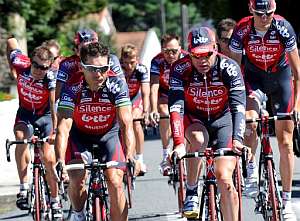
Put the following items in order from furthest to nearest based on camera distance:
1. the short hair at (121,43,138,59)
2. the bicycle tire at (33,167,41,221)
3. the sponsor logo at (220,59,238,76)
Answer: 1. the short hair at (121,43,138,59)
2. the bicycle tire at (33,167,41,221)
3. the sponsor logo at (220,59,238,76)

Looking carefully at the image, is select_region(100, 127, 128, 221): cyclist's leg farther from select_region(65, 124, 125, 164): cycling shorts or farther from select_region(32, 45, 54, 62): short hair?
select_region(32, 45, 54, 62): short hair

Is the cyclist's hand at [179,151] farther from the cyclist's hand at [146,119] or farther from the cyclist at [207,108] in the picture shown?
the cyclist's hand at [146,119]

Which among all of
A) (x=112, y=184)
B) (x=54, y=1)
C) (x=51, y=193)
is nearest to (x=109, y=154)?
(x=112, y=184)

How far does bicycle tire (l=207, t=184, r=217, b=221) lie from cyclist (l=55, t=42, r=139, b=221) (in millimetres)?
725

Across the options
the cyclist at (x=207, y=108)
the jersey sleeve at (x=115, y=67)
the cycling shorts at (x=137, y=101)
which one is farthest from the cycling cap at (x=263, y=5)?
the cycling shorts at (x=137, y=101)

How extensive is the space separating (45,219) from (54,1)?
79.4 feet

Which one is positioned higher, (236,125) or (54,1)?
(54,1)

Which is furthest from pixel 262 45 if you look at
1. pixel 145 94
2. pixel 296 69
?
pixel 145 94

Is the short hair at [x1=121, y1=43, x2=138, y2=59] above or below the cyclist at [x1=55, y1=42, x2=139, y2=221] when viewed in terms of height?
above

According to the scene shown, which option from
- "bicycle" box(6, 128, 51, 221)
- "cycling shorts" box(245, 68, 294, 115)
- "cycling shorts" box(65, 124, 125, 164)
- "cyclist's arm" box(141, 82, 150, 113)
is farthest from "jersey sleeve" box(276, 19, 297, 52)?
"cyclist's arm" box(141, 82, 150, 113)

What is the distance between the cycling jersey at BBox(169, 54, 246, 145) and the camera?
852 cm

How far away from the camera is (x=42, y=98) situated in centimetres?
1177

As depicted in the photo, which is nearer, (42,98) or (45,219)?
(45,219)

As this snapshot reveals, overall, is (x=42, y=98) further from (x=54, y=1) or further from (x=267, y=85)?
(x=54, y=1)
